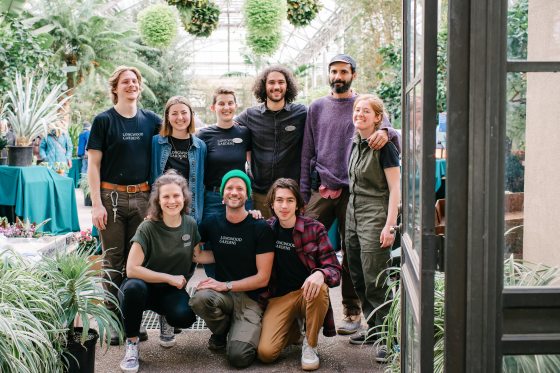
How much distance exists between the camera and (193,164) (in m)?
4.14

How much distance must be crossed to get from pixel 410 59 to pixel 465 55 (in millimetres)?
694

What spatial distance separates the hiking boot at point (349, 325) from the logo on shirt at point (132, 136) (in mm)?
1855

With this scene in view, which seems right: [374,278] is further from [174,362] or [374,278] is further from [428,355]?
[428,355]

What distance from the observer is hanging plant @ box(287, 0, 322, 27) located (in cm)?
363

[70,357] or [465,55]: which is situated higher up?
[465,55]

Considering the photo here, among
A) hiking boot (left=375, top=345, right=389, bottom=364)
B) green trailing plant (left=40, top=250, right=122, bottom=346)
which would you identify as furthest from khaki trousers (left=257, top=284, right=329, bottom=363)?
green trailing plant (left=40, top=250, right=122, bottom=346)

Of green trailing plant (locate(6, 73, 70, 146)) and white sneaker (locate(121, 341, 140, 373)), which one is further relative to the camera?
green trailing plant (locate(6, 73, 70, 146))

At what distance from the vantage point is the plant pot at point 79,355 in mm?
2986

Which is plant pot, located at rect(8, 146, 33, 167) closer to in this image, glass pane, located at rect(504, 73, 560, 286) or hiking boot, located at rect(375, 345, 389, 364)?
hiking boot, located at rect(375, 345, 389, 364)

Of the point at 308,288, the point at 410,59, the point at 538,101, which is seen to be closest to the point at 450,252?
the point at 538,101

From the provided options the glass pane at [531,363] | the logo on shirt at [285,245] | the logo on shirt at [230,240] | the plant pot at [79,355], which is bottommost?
the plant pot at [79,355]

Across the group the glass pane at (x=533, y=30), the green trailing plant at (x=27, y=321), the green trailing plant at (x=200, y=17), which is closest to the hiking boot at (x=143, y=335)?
the green trailing plant at (x=27, y=321)

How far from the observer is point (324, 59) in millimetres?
17938

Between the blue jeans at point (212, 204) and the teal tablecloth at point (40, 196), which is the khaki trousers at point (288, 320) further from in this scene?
the teal tablecloth at point (40, 196)
